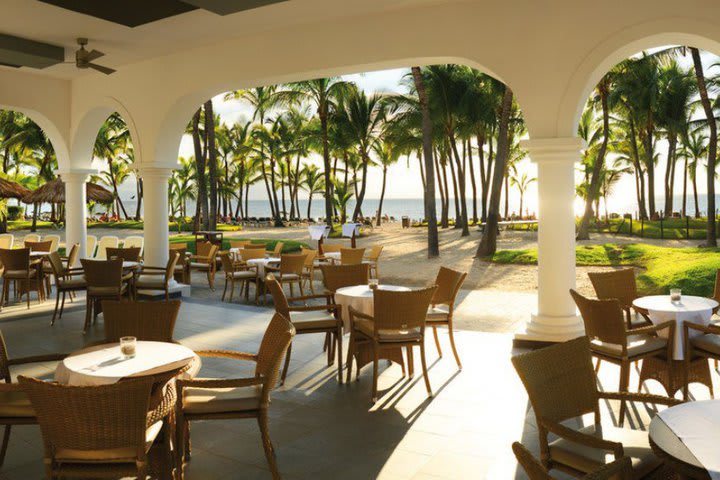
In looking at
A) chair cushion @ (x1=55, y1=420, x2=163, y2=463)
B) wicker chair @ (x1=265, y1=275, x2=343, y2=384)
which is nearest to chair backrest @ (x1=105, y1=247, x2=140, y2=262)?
wicker chair @ (x1=265, y1=275, x2=343, y2=384)

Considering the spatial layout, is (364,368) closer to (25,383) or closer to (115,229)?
(25,383)

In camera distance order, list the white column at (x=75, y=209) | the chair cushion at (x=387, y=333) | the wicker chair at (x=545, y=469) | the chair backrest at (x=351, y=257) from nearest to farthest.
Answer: the wicker chair at (x=545, y=469) → the chair cushion at (x=387, y=333) → the chair backrest at (x=351, y=257) → the white column at (x=75, y=209)

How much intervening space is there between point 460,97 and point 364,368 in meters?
17.5

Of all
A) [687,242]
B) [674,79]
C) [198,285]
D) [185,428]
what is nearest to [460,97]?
[687,242]

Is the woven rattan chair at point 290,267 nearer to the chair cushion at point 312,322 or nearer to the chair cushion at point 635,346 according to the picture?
the chair cushion at point 312,322

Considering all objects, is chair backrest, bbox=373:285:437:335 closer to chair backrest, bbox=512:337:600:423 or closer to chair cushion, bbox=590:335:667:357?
chair cushion, bbox=590:335:667:357

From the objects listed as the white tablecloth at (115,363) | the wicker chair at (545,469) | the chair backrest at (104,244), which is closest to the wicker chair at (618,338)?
the wicker chair at (545,469)

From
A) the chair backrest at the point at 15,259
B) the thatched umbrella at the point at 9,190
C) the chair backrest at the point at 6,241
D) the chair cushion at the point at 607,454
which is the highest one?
the thatched umbrella at the point at 9,190

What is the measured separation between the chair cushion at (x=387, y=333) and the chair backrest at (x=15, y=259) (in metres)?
5.92

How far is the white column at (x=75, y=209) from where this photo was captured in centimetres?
1100

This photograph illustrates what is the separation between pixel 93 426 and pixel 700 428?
8.38ft

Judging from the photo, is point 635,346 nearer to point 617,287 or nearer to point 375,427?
point 617,287

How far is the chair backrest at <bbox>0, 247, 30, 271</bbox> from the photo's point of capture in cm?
846

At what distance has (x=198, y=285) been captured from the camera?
12.2m
